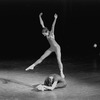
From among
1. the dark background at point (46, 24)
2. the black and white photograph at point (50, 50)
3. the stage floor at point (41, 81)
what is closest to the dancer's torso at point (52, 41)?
the black and white photograph at point (50, 50)

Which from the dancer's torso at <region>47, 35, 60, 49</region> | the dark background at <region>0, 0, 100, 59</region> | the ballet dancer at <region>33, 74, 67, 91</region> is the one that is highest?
the dark background at <region>0, 0, 100, 59</region>

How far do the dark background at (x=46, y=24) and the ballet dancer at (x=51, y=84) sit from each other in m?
4.27

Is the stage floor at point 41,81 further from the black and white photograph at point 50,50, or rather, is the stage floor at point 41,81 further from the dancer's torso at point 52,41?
the dancer's torso at point 52,41

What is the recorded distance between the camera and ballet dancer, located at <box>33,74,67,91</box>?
7727 mm

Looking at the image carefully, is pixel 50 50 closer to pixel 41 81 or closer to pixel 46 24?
pixel 41 81

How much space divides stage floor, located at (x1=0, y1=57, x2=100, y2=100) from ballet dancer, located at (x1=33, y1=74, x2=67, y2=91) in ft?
0.35

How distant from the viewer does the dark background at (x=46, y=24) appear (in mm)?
13302

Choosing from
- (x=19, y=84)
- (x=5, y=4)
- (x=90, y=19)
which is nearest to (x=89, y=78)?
(x=19, y=84)

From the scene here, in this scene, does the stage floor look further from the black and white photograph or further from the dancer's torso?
the dancer's torso

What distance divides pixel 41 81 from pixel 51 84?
0.65 m

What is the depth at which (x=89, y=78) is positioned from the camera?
8836mm

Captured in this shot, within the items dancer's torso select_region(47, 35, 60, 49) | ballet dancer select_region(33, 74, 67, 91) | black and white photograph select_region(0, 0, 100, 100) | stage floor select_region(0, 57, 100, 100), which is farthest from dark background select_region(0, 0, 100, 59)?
ballet dancer select_region(33, 74, 67, 91)

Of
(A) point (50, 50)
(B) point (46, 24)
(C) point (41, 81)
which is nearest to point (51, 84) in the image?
(C) point (41, 81)

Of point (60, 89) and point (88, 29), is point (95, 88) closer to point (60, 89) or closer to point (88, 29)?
point (60, 89)
